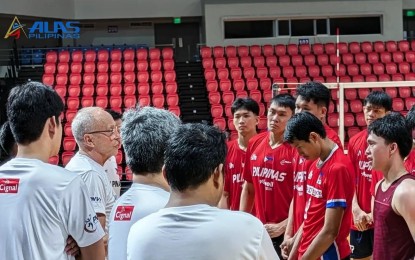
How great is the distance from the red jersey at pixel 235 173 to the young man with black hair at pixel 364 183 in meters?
0.99

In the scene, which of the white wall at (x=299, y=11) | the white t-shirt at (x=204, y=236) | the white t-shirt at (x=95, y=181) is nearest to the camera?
the white t-shirt at (x=204, y=236)

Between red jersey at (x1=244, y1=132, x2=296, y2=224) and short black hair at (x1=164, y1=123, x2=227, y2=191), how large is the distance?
2.50 meters

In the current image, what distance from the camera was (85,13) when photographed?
55.3 ft

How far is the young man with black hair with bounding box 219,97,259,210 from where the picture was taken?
5.17 metres

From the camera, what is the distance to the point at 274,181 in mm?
4281

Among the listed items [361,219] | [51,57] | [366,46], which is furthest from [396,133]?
[366,46]

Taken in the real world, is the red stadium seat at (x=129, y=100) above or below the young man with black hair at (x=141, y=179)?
above

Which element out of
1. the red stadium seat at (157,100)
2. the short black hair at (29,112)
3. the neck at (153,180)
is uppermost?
the red stadium seat at (157,100)

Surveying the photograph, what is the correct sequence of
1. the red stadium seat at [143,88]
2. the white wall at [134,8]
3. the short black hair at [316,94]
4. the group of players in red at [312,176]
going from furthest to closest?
the white wall at [134,8] < the red stadium seat at [143,88] < the short black hair at [316,94] < the group of players in red at [312,176]

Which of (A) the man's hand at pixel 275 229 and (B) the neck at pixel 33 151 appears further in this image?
(A) the man's hand at pixel 275 229

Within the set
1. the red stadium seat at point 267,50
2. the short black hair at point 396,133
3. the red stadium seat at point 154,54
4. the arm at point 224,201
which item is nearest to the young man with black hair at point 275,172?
the arm at point 224,201

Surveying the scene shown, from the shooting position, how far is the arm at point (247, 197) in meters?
4.70

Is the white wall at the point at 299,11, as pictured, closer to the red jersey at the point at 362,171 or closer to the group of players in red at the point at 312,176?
the group of players in red at the point at 312,176

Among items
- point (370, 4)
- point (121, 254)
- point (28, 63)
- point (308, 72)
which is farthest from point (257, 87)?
point (121, 254)
